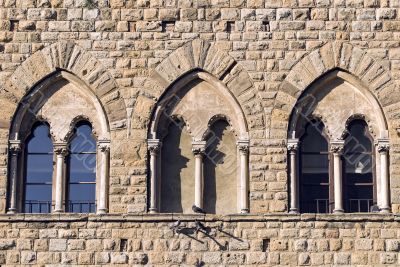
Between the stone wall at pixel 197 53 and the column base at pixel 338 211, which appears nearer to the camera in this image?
the column base at pixel 338 211

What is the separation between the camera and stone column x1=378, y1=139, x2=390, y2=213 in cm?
2411

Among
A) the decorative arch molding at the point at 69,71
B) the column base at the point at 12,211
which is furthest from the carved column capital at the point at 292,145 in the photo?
the column base at the point at 12,211

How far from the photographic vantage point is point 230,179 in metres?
24.5

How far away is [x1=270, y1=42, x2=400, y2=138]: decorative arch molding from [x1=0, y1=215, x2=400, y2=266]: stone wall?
1.54 metres

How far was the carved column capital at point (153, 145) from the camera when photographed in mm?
24344

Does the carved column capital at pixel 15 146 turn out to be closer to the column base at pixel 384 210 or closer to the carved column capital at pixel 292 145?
the carved column capital at pixel 292 145

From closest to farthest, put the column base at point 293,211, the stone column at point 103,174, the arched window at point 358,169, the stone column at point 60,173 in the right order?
1. the column base at point 293,211
2. the stone column at point 103,174
3. the stone column at point 60,173
4. the arched window at point 358,169

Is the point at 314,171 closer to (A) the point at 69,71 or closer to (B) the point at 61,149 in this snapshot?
(B) the point at 61,149

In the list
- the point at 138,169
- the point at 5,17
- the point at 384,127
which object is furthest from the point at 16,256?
the point at 384,127

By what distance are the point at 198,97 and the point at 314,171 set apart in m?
2.10

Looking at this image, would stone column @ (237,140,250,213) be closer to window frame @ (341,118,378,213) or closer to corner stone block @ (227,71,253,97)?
corner stone block @ (227,71,253,97)

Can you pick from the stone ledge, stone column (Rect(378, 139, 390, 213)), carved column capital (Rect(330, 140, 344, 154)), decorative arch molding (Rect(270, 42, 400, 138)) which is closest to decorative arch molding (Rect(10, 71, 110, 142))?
the stone ledge

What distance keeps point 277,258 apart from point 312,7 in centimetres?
396

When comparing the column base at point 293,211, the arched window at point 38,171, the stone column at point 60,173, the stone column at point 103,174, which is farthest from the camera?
the arched window at point 38,171
